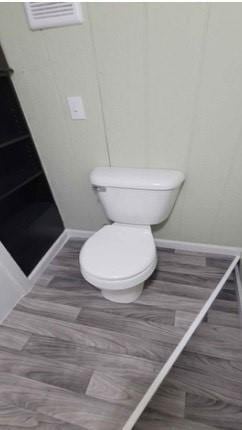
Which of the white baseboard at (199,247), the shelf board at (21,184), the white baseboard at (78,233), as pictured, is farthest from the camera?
the white baseboard at (78,233)

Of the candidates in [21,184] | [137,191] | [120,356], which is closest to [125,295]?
[120,356]

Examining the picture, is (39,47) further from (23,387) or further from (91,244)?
(23,387)

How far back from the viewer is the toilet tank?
1034 millimetres

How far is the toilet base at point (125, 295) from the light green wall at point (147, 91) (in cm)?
54

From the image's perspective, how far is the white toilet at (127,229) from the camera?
0.94 metres

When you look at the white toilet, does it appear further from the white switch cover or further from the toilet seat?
the white switch cover

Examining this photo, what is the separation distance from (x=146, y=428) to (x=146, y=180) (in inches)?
42.9

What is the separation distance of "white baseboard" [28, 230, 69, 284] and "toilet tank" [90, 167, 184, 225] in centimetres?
66

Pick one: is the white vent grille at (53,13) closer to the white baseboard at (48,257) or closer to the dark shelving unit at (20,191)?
the dark shelving unit at (20,191)

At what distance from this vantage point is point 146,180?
1.03 m

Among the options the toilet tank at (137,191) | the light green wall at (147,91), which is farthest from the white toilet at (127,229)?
the light green wall at (147,91)

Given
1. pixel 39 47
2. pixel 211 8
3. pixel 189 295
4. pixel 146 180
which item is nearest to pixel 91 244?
pixel 146 180

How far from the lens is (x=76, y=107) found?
40.4 inches

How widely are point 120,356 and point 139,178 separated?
0.92 meters
